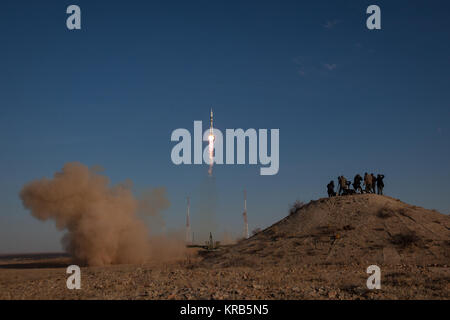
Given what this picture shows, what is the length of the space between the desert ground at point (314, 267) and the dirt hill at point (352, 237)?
0.07 meters

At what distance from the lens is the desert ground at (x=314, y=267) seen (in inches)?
637

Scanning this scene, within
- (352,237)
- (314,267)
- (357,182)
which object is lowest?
(314,267)

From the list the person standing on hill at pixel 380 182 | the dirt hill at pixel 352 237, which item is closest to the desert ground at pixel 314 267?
the dirt hill at pixel 352 237

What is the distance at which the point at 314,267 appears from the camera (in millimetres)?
26156

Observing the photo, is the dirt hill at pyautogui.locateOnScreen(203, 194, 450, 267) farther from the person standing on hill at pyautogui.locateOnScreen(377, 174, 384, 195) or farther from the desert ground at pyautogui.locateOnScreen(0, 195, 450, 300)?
the person standing on hill at pyautogui.locateOnScreen(377, 174, 384, 195)

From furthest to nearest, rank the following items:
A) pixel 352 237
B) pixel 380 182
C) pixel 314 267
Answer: pixel 380 182 < pixel 352 237 < pixel 314 267

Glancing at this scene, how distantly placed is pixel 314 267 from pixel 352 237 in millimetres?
6171

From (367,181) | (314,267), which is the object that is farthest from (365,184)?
(314,267)

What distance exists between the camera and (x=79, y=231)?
41.0m

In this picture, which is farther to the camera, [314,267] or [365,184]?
[365,184]

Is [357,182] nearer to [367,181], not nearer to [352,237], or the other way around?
[367,181]

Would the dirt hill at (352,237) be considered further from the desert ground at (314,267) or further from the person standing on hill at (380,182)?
the person standing on hill at (380,182)

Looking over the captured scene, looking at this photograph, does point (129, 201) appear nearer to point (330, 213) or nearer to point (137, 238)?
point (137, 238)
